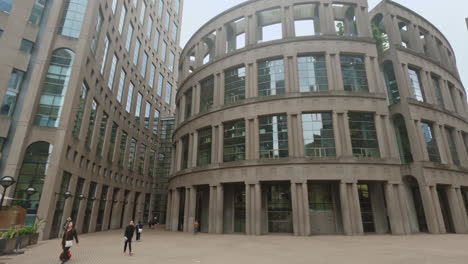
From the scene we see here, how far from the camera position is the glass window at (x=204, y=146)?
1155 inches

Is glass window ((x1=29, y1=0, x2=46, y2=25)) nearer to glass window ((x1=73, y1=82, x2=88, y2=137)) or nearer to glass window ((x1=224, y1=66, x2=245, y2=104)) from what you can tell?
glass window ((x1=73, y1=82, x2=88, y2=137))

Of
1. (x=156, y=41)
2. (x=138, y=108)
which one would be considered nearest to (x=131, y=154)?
(x=138, y=108)

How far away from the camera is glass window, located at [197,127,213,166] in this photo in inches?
1155

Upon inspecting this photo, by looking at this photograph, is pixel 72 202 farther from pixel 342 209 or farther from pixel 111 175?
pixel 342 209

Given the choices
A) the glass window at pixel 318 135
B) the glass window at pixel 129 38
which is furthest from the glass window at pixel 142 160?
the glass window at pixel 318 135

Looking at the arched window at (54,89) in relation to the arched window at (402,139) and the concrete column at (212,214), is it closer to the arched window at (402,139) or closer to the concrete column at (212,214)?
the concrete column at (212,214)

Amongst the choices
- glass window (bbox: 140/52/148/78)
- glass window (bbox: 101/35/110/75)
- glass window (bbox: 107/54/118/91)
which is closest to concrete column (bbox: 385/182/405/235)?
glass window (bbox: 101/35/110/75)

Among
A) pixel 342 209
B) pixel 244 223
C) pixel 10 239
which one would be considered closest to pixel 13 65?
pixel 10 239

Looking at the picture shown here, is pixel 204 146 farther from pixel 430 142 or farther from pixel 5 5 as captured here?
pixel 430 142

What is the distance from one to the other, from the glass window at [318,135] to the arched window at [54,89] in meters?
22.8

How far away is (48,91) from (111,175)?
52.0 feet

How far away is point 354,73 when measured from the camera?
26703mm

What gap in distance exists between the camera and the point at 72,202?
24.5 m

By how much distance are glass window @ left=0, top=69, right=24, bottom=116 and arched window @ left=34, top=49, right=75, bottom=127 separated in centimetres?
178
